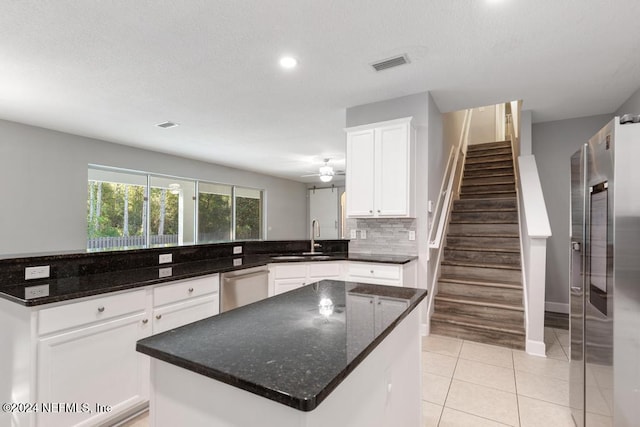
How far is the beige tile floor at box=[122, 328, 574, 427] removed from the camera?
206cm

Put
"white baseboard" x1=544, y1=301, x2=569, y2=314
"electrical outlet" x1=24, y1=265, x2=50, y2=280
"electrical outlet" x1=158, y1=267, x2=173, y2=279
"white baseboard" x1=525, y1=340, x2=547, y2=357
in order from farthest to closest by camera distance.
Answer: "white baseboard" x1=544, y1=301, x2=569, y2=314 → "white baseboard" x1=525, y1=340, x2=547, y2=357 → "electrical outlet" x1=158, y1=267, x2=173, y2=279 → "electrical outlet" x1=24, y1=265, x2=50, y2=280

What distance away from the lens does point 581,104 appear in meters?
3.80

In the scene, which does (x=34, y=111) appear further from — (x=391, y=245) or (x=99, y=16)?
(x=391, y=245)

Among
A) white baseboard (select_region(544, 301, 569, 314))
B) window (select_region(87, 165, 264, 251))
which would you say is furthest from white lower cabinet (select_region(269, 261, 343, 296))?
white baseboard (select_region(544, 301, 569, 314))

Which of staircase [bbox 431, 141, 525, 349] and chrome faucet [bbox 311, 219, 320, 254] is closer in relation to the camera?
staircase [bbox 431, 141, 525, 349]

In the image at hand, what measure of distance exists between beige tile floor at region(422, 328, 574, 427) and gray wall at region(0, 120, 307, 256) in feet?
14.9

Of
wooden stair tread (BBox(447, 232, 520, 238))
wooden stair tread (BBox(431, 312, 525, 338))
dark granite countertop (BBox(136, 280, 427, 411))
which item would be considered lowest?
wooden stair tread (BBox(431, 312, 525, 338))

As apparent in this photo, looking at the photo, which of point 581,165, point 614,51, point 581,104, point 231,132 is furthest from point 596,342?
point 231,132

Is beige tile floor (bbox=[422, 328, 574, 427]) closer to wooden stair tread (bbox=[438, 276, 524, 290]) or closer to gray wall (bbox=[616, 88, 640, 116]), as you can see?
wooden stair tread (bbox=[438, 276, 524, 290])

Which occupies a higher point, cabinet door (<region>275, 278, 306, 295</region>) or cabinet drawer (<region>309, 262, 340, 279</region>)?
cabinet drawer (<region>309, 262, 340, 279</region>)

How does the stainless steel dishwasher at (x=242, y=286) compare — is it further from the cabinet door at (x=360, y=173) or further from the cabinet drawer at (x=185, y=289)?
the cabinet door at (x=360, y=173)

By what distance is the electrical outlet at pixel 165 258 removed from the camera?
9.37 feet

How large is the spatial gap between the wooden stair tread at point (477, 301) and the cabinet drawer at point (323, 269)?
1.31 meters

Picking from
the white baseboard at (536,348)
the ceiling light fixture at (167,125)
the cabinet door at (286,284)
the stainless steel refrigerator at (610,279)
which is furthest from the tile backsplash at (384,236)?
the ceiling light fixture at (167,125)
